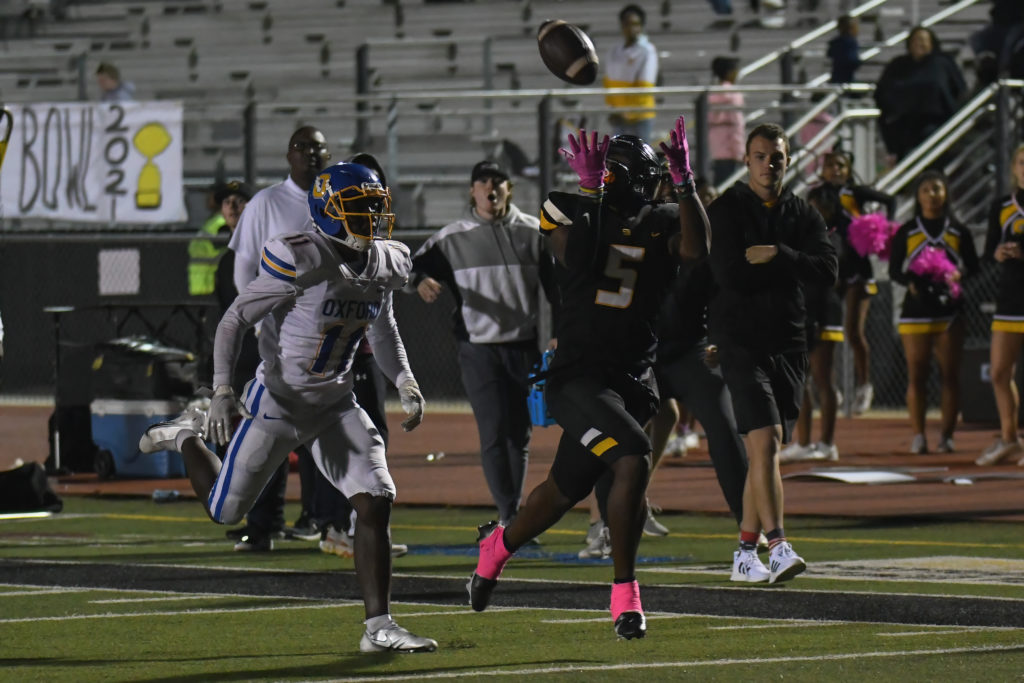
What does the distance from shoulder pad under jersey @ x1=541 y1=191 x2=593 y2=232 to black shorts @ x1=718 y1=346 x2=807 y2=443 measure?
1.86 metres

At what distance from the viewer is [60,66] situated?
29.2 meters

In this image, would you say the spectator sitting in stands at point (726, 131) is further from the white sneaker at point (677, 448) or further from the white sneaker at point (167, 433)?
the white sneaker at point (167, 433)

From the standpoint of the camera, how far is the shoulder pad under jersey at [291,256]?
299 inches

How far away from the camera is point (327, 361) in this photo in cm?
780

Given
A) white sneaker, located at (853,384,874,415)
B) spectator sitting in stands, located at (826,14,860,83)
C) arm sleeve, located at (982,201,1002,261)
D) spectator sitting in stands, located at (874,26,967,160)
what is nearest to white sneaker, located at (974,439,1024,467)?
arm sleeve, located at (982,201,1002,261)

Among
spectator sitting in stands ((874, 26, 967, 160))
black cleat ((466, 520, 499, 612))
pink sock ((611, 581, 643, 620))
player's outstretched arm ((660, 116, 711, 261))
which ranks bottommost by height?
black cleat ((466, 520, 499, 612))

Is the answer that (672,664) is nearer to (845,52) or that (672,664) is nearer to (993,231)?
(993,231)

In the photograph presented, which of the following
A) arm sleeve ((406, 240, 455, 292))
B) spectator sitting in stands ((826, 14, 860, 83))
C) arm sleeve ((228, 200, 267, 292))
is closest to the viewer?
arm sleeve ((228, 200, 267, 292))

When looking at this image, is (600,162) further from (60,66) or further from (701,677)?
(60,66)

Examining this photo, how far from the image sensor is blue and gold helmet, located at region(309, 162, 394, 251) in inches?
301

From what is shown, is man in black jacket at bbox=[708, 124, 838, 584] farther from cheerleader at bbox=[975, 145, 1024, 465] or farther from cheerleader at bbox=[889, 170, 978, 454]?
cheerleader at bbox=[889, 170, 978, 454]

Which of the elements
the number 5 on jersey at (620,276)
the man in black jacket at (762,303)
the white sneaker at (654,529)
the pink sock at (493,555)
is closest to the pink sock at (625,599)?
the pink sock at (493,555)

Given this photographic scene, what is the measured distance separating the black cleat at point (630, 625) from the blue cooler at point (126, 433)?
27.3 feet

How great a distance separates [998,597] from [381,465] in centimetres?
298
